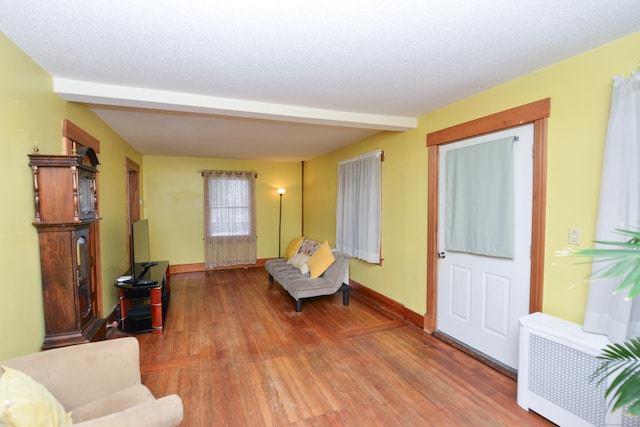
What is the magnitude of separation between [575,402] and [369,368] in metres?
1.35

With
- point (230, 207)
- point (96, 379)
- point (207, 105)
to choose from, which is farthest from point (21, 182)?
point (230, 207)

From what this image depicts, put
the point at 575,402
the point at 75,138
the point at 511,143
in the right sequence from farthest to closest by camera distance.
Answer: the point at 75,138
the point at 511,143
the point at 575,402

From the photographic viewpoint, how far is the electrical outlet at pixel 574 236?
1.97m

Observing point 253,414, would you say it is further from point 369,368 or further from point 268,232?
point 268,232

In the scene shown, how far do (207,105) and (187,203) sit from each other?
3830 millimetres

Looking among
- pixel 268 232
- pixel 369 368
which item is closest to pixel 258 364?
pixel 369 368

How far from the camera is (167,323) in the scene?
11.4ft

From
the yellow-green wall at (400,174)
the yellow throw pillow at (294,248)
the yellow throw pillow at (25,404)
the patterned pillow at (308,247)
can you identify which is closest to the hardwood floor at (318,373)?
the yellow-green wall at (400,174)

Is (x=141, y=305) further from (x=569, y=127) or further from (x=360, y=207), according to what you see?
(x=569, y=127)

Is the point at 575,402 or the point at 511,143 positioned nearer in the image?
the point at 575,402

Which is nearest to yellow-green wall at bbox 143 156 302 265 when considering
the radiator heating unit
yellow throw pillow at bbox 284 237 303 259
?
yellow throw pillow at bbox 284 237 303 259

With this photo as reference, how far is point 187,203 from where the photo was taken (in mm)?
5949

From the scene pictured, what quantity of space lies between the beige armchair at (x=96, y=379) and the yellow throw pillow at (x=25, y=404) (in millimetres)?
175

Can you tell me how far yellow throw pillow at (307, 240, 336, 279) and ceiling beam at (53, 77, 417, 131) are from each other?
6.05ft
